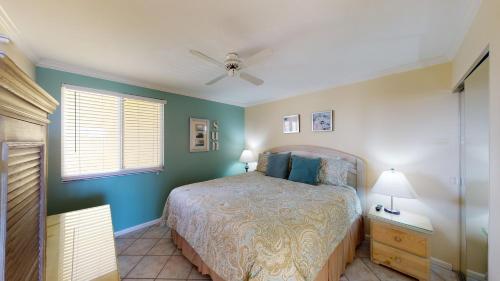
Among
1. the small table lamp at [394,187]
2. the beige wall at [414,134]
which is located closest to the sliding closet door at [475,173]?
the beige wall at [414,134]

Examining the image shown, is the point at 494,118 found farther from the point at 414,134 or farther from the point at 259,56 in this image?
the point at 259,56

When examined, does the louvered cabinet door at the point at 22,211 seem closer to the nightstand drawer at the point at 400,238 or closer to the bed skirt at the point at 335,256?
the bed skirt at the point at 335,256

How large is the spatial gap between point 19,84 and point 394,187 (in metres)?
2.85

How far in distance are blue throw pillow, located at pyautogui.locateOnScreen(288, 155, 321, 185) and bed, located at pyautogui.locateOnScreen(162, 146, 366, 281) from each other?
138 mm

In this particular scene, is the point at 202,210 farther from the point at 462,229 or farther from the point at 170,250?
the point at 462,229

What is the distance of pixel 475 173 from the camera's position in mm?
1639

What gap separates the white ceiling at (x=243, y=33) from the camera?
134 centimetres

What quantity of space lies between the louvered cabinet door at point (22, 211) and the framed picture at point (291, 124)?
10.8ft

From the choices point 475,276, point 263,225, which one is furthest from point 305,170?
point 475,276

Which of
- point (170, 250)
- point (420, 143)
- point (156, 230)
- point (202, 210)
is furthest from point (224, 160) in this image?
point (420, 143)

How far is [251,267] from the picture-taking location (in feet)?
4.10

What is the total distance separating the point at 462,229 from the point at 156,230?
3.90 m

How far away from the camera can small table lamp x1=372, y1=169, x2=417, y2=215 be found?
196cm

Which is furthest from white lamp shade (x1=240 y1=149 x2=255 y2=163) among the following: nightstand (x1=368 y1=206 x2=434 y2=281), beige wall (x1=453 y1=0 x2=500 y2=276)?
beige wall (x1=453 y1=0 x2=500 y2=276)
